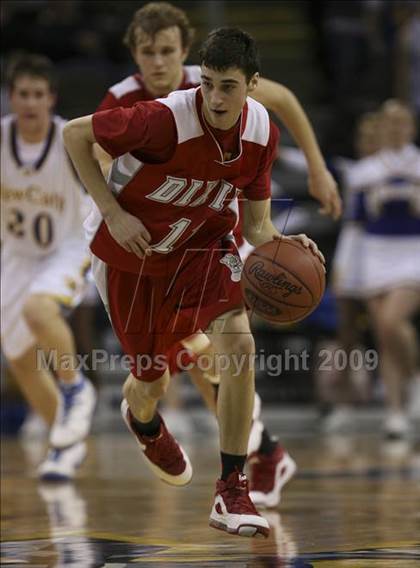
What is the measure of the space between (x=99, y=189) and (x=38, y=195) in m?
3.20

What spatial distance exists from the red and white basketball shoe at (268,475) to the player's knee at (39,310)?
5.83ft

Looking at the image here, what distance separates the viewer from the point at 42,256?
876 centimetres

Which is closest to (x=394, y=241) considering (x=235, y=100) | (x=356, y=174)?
(x=356, y=174)

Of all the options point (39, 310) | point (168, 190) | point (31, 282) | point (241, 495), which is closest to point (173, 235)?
point (168, 190)

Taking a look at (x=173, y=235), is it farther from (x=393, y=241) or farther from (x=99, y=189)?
(x=393, y=241)

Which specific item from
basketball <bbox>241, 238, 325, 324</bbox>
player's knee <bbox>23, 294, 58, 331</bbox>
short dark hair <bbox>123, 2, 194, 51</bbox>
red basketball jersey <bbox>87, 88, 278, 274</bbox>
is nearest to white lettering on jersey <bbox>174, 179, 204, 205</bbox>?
red basketball jersey <bbox>87, 88, 278, 274</bbox>

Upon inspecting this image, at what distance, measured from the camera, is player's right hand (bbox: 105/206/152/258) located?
5.45m

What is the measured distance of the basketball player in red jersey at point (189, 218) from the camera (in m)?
5.39

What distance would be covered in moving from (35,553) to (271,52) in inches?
458

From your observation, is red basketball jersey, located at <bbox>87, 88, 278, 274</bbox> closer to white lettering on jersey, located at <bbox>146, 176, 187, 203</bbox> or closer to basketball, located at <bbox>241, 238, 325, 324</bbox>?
white lettering on jersey, located at <bbox>146, 176, 187, 203</bbox>

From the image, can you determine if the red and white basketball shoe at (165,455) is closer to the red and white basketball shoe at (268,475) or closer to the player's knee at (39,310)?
the red and white basketball shoe at (268,475)

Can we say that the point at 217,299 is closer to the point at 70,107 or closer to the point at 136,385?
the point at 136,385

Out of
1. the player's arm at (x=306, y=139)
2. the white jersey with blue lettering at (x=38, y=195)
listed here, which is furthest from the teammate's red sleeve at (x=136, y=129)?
the white jersey with blue lettering at (x=38, y=195)

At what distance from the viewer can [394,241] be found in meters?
11.7
